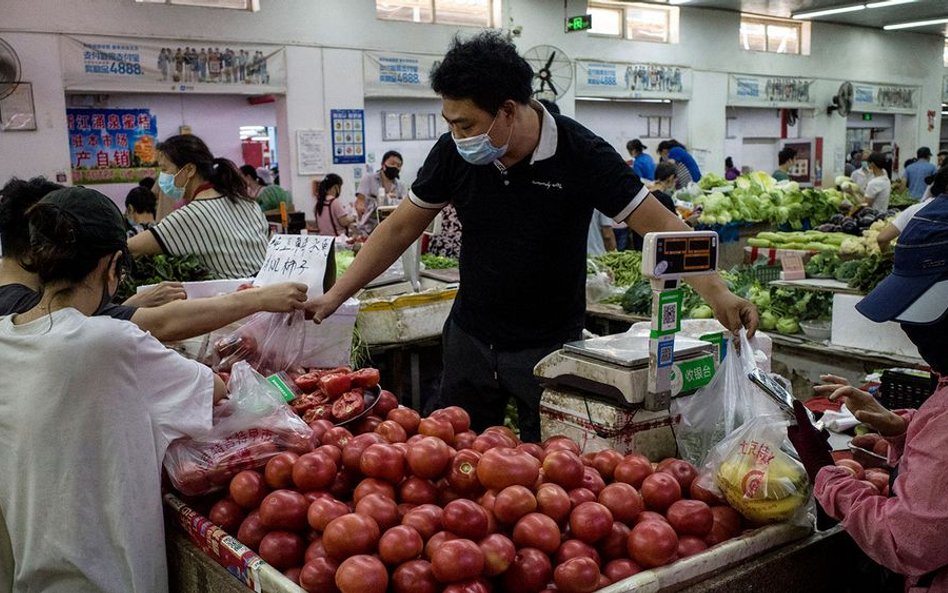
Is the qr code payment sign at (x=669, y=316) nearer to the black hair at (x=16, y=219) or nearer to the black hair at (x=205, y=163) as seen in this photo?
the black hair at (x=16, y=219)

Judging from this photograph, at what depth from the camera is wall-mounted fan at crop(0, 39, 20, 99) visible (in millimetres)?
8945

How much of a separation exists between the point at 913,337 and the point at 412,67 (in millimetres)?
11175

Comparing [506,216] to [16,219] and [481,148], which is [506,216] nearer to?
[481,148]

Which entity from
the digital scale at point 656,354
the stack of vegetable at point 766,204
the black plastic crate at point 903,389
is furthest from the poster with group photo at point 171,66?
the black plastic crate at point 903,389

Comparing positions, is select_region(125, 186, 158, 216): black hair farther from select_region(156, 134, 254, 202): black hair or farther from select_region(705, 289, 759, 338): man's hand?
select_region(705, 289, 759, 338): man's hand

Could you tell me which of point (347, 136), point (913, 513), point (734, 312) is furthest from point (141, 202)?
point (913, 513)

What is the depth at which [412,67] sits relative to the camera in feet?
39.9

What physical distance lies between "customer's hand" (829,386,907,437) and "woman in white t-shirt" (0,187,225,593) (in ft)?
5.64

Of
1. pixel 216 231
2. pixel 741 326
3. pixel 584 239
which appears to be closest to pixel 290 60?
pixel 216 231

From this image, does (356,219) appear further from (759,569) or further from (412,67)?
(759,569)

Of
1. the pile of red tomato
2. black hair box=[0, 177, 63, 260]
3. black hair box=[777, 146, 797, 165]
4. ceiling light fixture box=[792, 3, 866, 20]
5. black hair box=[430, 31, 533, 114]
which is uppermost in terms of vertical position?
ceiling light fixture box=[792, 3, 866, 20]

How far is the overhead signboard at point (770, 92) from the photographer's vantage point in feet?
53.4

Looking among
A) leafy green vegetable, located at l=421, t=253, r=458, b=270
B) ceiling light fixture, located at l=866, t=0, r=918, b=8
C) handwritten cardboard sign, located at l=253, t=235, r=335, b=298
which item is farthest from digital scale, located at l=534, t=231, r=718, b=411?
ceiling light fixture, located at l=866, t=0, r=918, b=8

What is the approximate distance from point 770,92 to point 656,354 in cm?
1648
